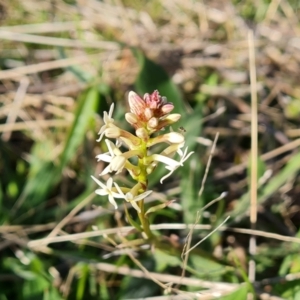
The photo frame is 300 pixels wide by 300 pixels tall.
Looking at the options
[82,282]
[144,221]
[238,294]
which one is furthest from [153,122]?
[82,282]

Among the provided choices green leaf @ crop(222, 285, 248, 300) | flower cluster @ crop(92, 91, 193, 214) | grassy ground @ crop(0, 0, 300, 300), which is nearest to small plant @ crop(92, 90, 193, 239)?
flower cluster @ crop(92, 91, 193, 214)

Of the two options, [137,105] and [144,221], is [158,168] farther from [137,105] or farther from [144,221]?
[137,105]

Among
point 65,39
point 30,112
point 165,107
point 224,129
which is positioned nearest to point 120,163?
point 165,107

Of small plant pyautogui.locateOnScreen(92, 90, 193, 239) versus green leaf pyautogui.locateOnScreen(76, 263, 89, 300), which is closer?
small plant pyautogui.locateOnScreen(92, 90, 193, 239)

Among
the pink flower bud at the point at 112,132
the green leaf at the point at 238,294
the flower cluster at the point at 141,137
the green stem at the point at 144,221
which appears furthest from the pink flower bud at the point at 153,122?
the green leaf at the point at 238,294

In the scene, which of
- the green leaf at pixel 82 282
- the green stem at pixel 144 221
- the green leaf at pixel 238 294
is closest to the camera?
the green stem at pixel 144 221

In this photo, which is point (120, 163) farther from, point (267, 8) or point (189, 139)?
point (267, 8)

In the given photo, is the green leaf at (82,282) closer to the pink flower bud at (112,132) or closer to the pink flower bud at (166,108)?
the pink flower bud at (112,132)

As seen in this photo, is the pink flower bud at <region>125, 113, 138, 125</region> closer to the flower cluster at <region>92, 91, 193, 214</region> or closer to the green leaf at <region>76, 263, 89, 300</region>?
the flower cluster at <region>92, 91, 193, 214</region>
